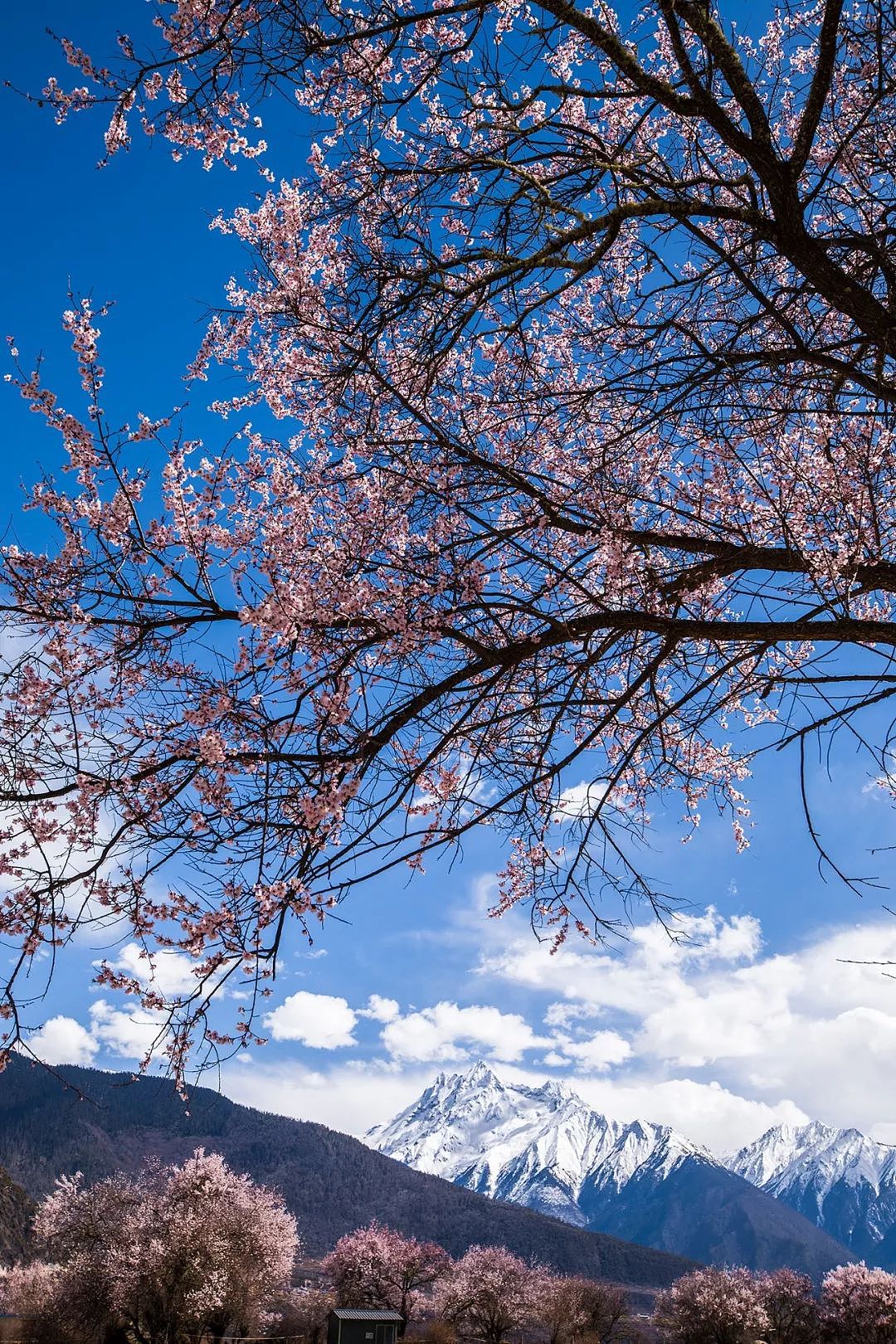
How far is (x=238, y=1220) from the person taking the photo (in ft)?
114

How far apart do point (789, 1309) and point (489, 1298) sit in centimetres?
1338

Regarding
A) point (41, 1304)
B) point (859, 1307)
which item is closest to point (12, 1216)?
point (41, 1304)

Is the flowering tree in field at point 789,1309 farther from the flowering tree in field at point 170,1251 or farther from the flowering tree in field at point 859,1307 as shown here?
the flowering tree in field at point 170,1251

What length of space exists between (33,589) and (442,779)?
2406 mm

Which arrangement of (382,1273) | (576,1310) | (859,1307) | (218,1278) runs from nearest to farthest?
(218,1278)
(859,1307)
(576,1310)
(382,1273)

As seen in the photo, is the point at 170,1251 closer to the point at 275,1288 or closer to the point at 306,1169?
the point at 275,1288

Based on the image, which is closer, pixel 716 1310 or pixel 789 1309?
pixel 789 1309

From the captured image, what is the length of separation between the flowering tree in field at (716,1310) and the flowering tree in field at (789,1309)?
40 cm

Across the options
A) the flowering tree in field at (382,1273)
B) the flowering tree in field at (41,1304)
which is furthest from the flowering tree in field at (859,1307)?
the flowering tree in field at (41,1304)

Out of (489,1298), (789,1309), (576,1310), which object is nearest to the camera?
(789,1309)

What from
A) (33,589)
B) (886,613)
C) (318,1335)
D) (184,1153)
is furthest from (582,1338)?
(184,1153)

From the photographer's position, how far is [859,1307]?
122ft

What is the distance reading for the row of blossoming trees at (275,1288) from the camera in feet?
100

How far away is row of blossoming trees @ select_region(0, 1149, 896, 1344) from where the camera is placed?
30.5 m
